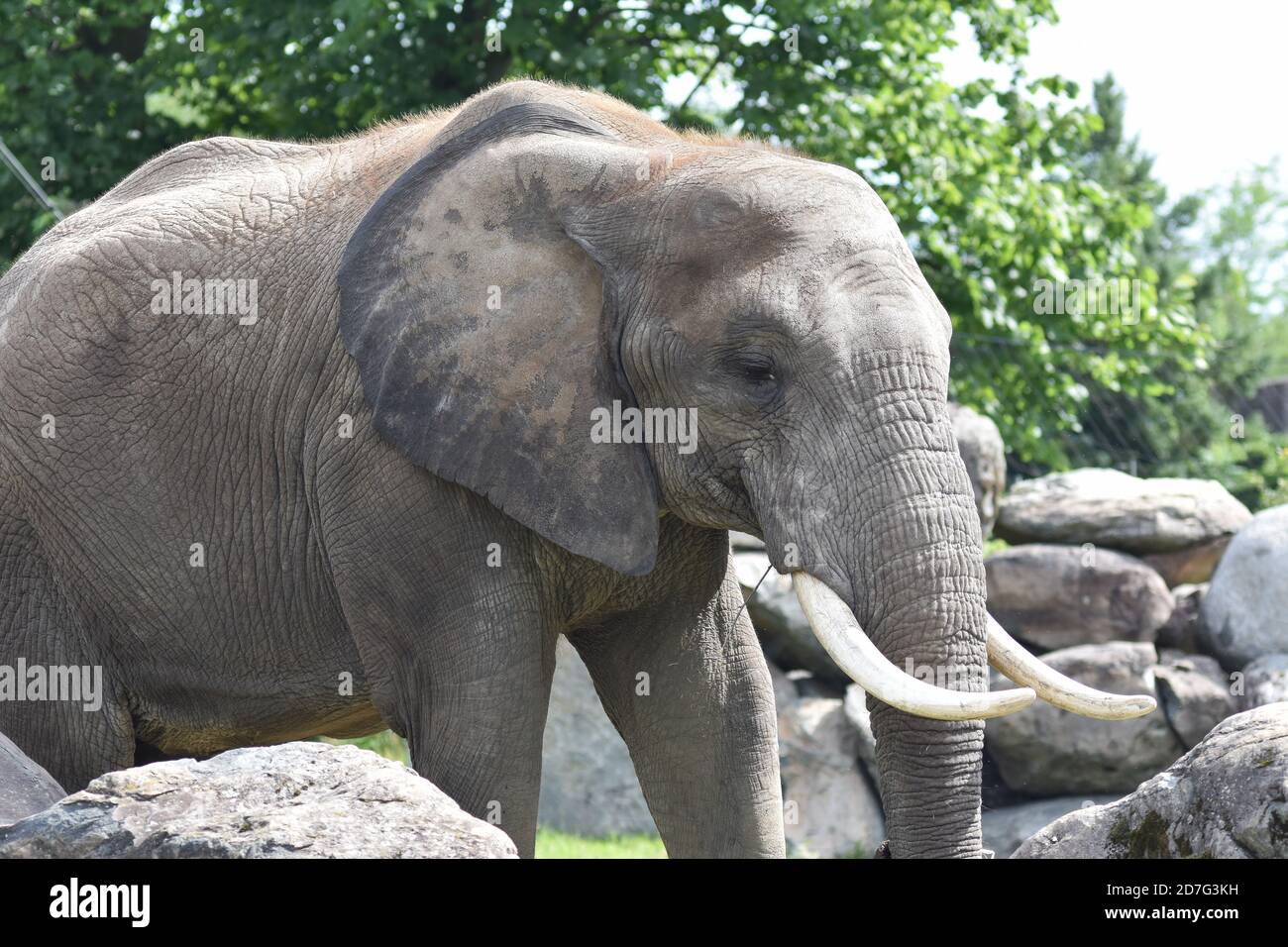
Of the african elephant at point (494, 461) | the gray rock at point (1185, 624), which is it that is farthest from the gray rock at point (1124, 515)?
the african elephant at point (494, 461)

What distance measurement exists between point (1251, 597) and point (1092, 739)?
5.63 ft

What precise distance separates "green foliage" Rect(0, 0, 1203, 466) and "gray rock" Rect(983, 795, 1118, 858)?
4006 mm

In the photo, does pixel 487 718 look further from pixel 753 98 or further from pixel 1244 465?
pixel 1244 465

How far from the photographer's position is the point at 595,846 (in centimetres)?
1328

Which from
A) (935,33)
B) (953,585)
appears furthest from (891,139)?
(953,585)

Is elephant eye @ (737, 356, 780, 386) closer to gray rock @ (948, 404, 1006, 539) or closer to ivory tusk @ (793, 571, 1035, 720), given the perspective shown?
ivory tusk @ (793, 571, 1035, 720)

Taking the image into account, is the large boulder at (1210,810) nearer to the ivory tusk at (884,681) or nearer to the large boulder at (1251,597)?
the ivory tusk at (884,681)

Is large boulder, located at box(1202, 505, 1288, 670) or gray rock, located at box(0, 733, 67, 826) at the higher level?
large boulder, located at box(1202, 505, 1288, 670)

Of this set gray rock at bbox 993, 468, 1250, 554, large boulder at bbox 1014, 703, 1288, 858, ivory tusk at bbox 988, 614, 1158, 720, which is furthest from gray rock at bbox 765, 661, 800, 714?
large boulder at bbox 1014, 703, 1288, 858

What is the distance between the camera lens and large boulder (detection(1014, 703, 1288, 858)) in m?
4.76

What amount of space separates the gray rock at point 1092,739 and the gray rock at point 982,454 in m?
1.32

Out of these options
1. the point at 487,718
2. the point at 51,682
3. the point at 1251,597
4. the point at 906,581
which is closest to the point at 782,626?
the point at 1251,597

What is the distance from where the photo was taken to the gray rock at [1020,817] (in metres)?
13.2

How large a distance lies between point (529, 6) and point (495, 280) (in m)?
8.51
